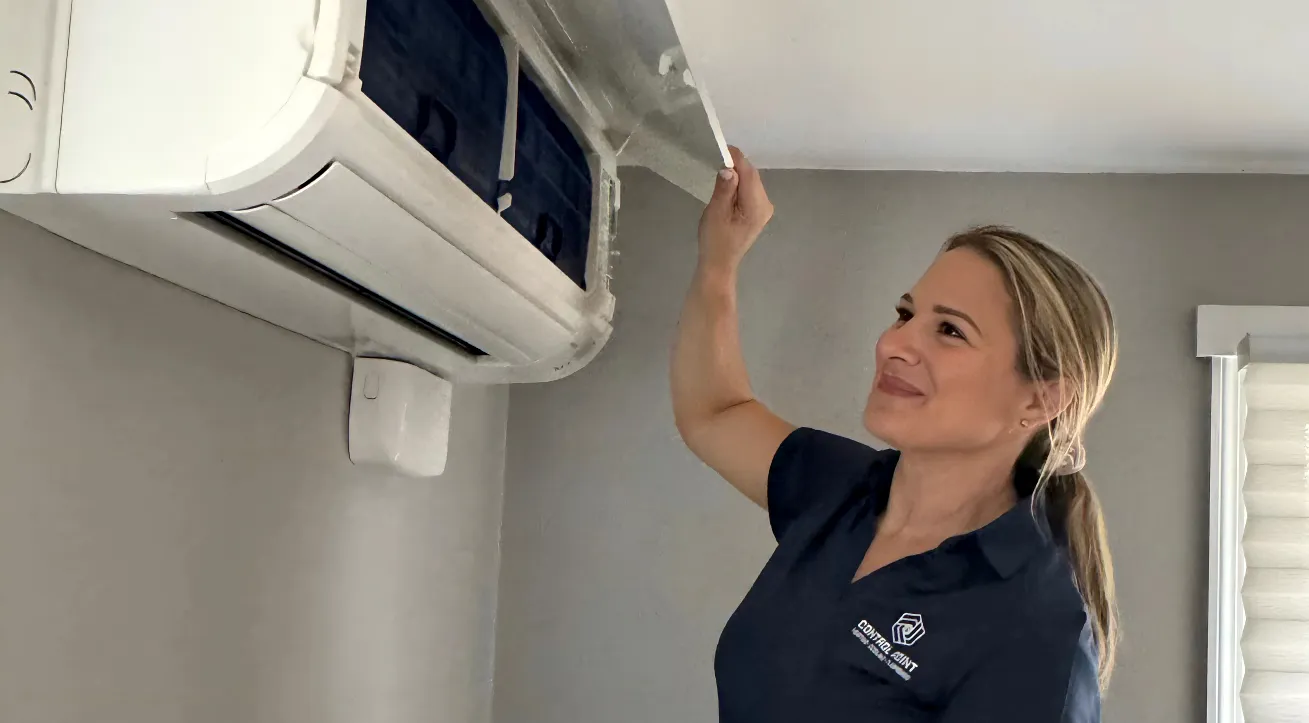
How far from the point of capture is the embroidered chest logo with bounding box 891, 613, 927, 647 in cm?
94

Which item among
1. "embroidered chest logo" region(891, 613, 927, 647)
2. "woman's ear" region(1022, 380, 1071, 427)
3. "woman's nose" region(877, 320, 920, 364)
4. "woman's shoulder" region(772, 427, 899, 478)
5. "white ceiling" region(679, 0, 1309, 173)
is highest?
"white ceiling" region(679, 0, 1309, 173)

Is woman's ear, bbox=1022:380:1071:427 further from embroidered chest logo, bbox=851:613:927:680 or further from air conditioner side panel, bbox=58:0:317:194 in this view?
air conditioner side panel, bbox=58:0:317:194

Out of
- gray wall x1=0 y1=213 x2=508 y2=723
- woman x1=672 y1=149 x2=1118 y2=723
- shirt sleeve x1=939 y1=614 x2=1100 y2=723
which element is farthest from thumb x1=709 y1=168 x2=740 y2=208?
shirt sleeve x1=939 y1=614 x2=1100 y2=723

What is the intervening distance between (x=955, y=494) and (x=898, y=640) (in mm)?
171

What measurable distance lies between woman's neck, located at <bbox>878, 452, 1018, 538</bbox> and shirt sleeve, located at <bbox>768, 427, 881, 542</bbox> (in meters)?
0.08

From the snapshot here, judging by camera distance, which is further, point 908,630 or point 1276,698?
point 1276,698

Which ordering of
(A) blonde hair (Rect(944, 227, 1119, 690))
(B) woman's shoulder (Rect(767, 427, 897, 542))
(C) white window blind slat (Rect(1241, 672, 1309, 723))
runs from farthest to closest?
(C) white window blind slat (Rect(1241, 672, 1309, 723)) < (B) woman's shoulder (Rect(767, 427, 897, 542)) < (A) blonde hair (Rect(944, 227, 1119, 690))

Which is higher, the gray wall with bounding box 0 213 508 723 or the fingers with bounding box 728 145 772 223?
the fingers with bounding box 728 145 772 223

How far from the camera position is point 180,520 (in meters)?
0.89

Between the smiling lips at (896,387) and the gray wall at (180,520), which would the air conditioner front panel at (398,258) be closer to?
the gray wall at (180,520)

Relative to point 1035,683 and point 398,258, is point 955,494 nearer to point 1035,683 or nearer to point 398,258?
point 1035,683

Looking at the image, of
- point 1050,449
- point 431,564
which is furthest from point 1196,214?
point 431,564

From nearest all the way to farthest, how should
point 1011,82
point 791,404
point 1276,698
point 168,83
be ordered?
point 168,83, point 1011,82, point 1276,698, point 791,404

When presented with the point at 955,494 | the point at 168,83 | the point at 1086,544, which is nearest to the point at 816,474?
the point at 955,494
